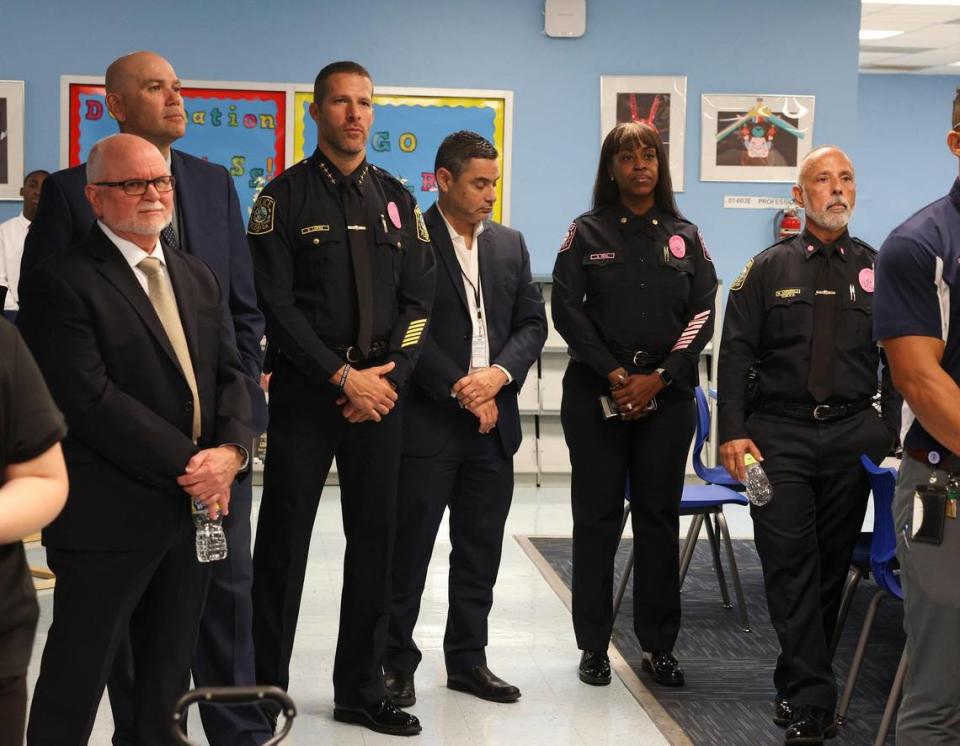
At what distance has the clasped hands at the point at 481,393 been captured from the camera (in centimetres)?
378

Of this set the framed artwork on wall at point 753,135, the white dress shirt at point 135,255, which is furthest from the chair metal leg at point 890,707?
the framed artwork on wall at point 753,135

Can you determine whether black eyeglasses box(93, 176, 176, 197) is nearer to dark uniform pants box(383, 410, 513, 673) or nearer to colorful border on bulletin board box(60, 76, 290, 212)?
dark uniform pants box(383, 410, 513, 673)

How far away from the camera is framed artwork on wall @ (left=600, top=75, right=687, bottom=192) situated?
27.0 ft

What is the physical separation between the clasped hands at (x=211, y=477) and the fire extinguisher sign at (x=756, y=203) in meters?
6.28

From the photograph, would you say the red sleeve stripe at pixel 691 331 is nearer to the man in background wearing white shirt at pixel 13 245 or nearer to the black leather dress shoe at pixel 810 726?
the black leather dress shoe at pixel 810 726

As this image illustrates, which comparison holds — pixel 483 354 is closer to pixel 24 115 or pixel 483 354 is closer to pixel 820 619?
pixel 820 619

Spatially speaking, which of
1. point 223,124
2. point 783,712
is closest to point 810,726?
point 783,712

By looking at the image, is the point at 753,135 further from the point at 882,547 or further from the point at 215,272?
the point at 215,272

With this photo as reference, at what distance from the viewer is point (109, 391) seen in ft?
8.13

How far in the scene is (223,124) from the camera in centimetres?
801

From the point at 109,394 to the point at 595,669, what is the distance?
2120 mm

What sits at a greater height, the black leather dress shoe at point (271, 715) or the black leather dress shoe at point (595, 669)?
the black leather dress shoe at point (271, 715)

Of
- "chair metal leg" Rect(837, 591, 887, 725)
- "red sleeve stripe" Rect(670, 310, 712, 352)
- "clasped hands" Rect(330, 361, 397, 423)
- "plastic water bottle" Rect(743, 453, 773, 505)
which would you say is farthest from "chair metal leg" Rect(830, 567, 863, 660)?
"clasped hands" Rect(330, 361, 397, 423)

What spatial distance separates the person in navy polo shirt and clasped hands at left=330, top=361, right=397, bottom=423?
4.62ft
